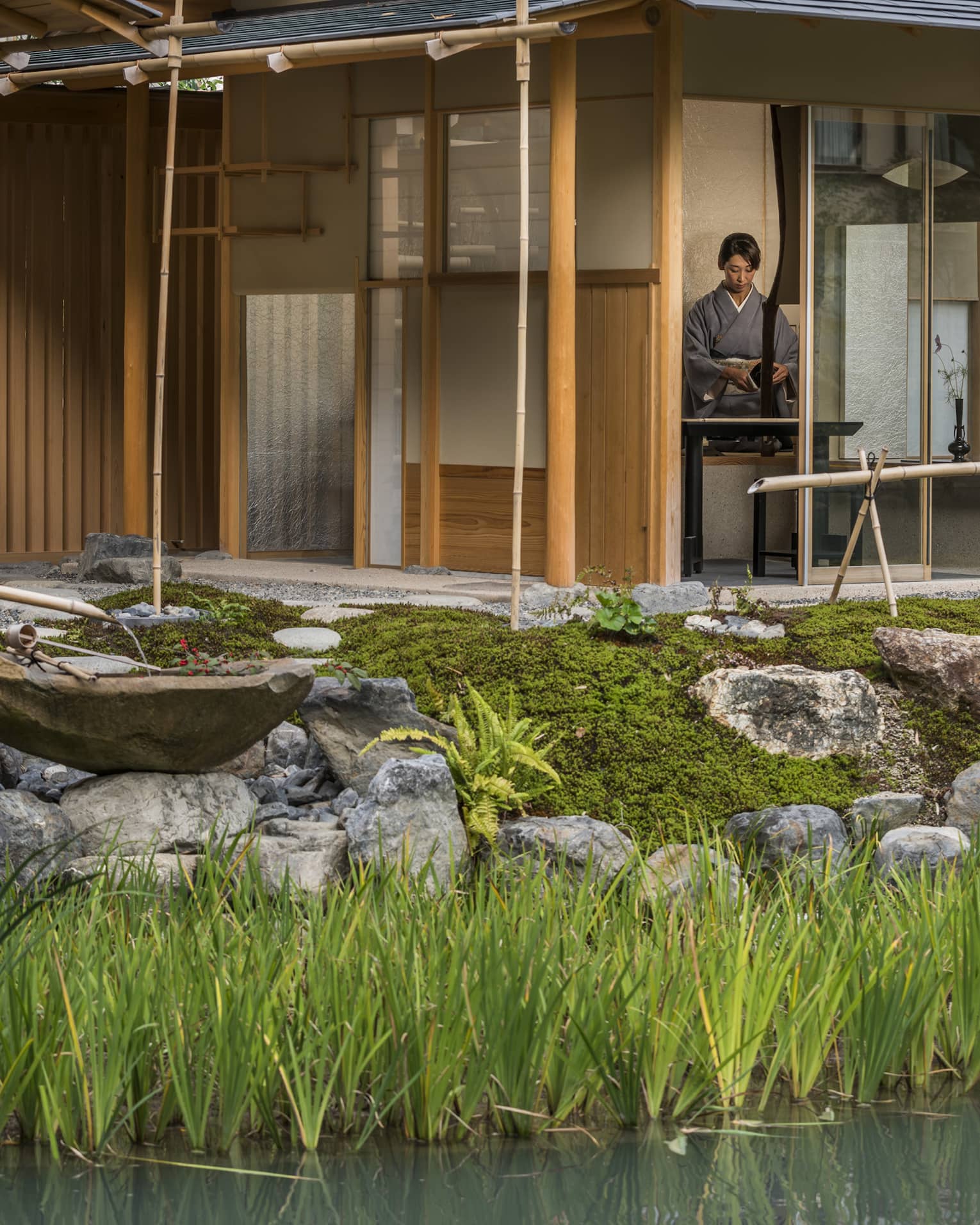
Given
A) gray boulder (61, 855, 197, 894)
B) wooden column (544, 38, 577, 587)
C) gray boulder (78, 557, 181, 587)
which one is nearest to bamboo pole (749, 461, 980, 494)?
wooden column (544, 38, 577, 587)

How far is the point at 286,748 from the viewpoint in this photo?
5926 millimetres

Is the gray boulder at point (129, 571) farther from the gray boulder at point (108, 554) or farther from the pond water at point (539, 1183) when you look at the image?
the pond water at point (539, 1183)

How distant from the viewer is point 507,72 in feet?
30.7

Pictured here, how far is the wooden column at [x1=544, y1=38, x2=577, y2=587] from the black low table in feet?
2.91

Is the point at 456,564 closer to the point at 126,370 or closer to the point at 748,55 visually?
the point at 126,370

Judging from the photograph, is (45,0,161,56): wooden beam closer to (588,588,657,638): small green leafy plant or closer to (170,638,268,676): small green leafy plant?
(170,638,268,676): small green leafy plant

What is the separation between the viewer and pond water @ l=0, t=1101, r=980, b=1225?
123 inches

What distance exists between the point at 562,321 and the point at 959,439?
111 inches

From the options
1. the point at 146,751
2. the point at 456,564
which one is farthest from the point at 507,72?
the point at 146,751

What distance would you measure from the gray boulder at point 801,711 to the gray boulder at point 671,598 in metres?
1.75

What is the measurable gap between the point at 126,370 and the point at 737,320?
3.90 m

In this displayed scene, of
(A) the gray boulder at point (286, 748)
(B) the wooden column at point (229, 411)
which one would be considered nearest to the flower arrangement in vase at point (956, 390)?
(B) the wooden column at point (229, 411)

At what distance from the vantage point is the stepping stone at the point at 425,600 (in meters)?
8.16

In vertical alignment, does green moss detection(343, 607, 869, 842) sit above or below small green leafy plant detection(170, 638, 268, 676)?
below
